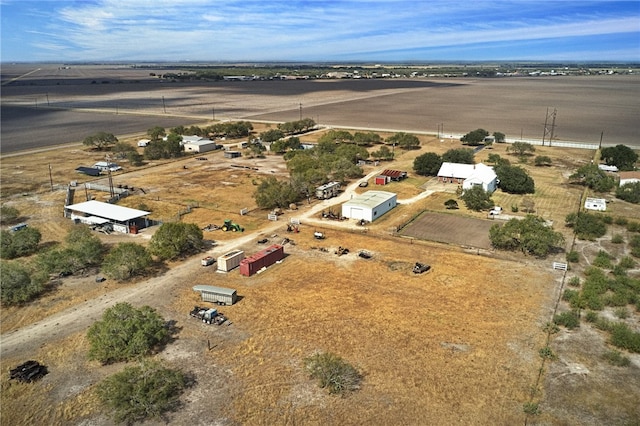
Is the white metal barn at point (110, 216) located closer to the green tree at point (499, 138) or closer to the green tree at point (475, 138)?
the green tree at point (475, 138)

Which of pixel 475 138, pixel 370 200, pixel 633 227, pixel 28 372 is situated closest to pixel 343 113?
pixel 475 138

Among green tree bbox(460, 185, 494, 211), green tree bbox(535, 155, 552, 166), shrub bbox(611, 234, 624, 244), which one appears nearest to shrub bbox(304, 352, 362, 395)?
shrub bbox(611, 234, 624, 244)

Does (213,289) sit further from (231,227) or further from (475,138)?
(475,138)

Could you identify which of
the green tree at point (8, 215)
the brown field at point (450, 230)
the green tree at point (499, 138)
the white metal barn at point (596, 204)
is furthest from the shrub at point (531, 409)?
the green tree at point (499, 138)

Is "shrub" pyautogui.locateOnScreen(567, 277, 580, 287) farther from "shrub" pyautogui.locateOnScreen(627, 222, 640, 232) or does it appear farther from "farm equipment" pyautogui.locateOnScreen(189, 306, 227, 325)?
"farm equipment" pyautogui.locateOnScreen(189, 306, 227, 325)

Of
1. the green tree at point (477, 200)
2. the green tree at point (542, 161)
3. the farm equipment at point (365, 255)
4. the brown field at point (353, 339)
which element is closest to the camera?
the brown field at point (353, 339)
